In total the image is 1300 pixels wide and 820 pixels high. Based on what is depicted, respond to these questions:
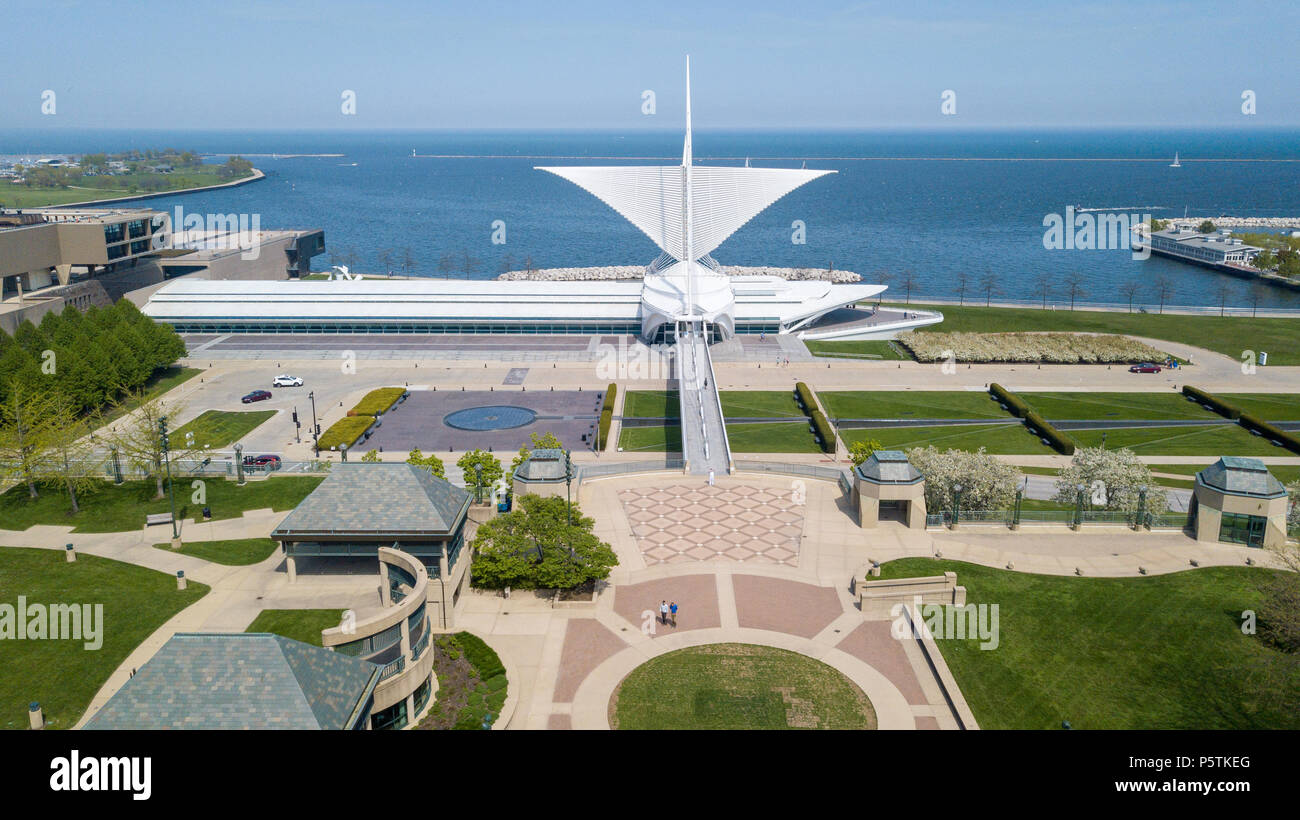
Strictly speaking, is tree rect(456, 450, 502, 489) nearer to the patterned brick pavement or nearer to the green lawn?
the patterned brick pavement

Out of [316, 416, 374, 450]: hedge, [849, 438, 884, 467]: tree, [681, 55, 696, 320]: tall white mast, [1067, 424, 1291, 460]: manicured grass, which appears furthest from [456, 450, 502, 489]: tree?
[681, 55, 696, 320]: tall white mast

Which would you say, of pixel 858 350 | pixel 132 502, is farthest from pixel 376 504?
pixel 858 350

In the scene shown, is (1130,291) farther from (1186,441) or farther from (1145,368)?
(1186,441)

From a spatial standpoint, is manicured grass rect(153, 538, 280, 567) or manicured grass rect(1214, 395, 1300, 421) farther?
manicured grass rect(1214, 395, 1300, 421)

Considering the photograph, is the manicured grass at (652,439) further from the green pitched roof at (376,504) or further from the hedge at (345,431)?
the green pitched roof at (376,504)

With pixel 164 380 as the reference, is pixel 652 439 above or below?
below
